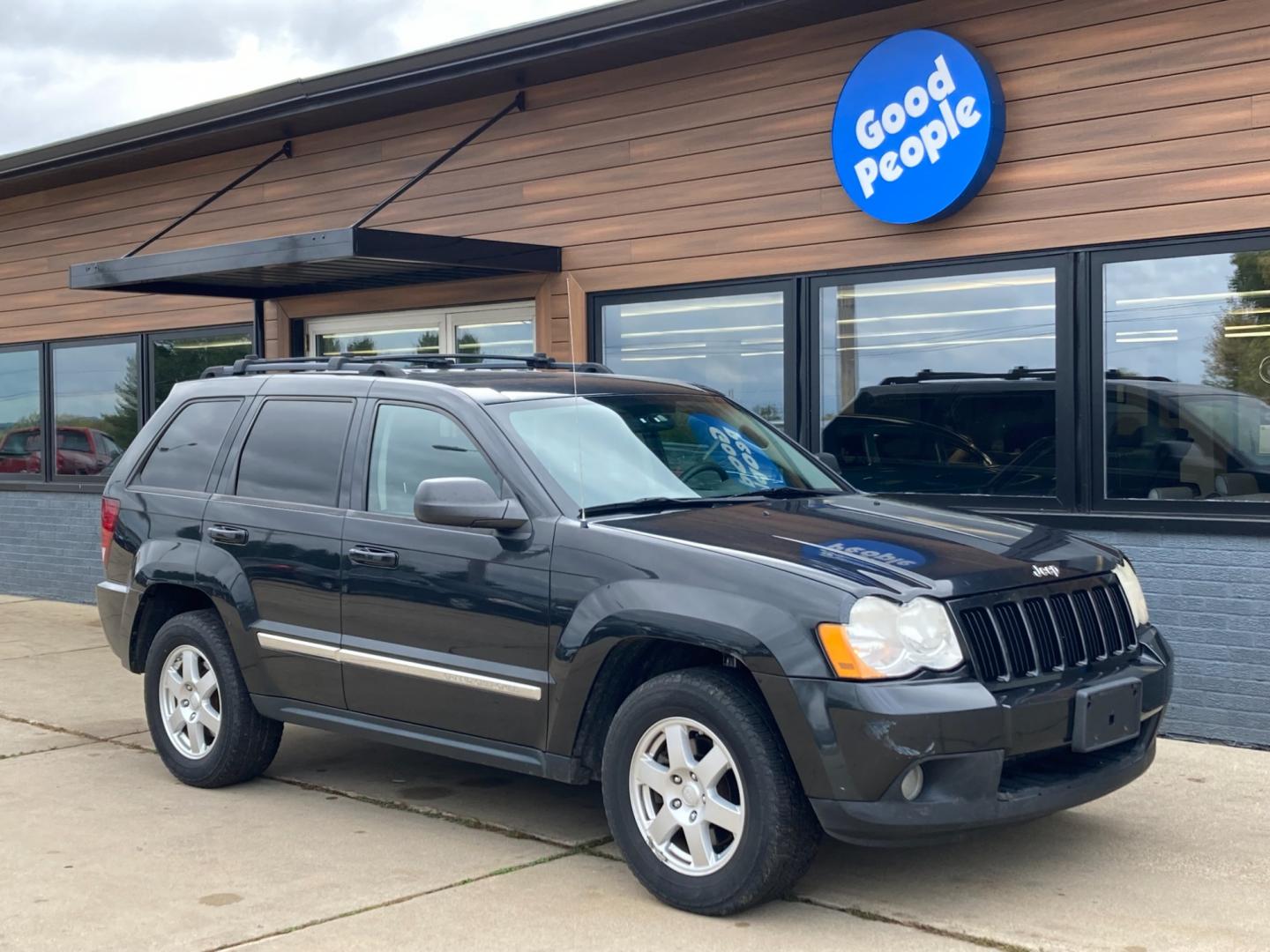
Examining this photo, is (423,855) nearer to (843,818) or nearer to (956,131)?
(843,818)

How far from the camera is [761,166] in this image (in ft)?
30.5

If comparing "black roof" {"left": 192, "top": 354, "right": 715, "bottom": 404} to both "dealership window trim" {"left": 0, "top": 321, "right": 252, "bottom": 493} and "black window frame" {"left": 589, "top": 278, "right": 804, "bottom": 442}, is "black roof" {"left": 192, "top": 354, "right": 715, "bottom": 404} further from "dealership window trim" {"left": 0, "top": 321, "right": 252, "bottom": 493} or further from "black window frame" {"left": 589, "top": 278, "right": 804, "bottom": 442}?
"dealership window trim" {"left": 0, "top": 321, "right": 252, "bottom": 493}

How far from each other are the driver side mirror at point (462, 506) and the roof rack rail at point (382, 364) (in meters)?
1.19

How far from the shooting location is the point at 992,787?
14.9 ft

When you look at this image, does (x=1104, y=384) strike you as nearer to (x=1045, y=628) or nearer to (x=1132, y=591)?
(x=1132, y=591)

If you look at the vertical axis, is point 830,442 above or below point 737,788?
above

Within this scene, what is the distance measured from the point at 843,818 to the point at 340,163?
8.81m

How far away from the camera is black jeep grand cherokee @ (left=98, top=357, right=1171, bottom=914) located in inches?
179

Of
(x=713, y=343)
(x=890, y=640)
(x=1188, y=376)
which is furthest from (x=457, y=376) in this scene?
(x=1188, y=376)

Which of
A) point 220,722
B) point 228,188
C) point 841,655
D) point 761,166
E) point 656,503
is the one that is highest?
point 228,188

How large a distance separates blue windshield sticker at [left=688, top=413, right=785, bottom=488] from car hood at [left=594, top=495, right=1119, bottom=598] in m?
0.25

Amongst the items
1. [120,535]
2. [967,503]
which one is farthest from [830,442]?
[120,535]

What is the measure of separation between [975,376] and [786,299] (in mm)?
1391

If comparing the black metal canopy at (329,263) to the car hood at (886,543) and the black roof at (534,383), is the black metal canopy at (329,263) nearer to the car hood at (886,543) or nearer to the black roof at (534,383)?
the black roof at (534,383)
